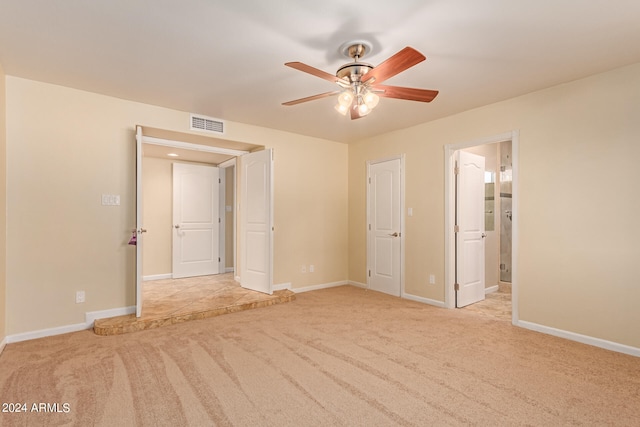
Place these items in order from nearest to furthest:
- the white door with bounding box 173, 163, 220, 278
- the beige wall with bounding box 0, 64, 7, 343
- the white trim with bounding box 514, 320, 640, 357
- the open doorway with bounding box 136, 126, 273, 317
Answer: the white trim with bounding box 514, 320, 640, 357
the beige wall with bounding box 0, 64, 7, 343
the open doorway with bounding box 136, 126, 273, 317
the white door with bounding box 173, 163, 220, 278

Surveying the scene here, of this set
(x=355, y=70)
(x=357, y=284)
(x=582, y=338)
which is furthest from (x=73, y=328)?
(x=582, y=338)

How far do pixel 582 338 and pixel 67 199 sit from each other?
17.6 ft

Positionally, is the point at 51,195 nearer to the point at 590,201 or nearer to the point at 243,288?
the point at 243,288

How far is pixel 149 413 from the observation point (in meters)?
1.97

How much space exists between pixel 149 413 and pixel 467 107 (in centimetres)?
428

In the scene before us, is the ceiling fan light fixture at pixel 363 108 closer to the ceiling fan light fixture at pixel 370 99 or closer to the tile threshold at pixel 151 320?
the ceiling fan light fixture at pixel 370 99

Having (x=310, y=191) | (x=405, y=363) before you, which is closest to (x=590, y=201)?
(x=405, y=363)

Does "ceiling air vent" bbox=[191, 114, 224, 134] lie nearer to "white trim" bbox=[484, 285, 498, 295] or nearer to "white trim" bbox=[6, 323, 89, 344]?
"white trim" bbox=[6, 323, 89, 344]

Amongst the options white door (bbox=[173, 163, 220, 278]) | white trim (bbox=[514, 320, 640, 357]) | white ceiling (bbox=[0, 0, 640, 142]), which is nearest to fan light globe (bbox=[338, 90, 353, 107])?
white ceiling (bbox=[0, 0, 640, 142])

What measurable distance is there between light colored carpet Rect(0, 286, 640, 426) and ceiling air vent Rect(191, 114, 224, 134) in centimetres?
248

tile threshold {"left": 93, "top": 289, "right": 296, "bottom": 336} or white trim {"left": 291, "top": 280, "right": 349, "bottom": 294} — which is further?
white trim {"left": 291, "top": 280, "right": 349, "bottom": 294}

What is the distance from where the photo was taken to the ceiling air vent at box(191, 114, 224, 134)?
4.23 metres

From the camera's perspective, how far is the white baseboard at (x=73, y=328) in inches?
124

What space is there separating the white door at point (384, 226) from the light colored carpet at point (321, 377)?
4.91 ft
